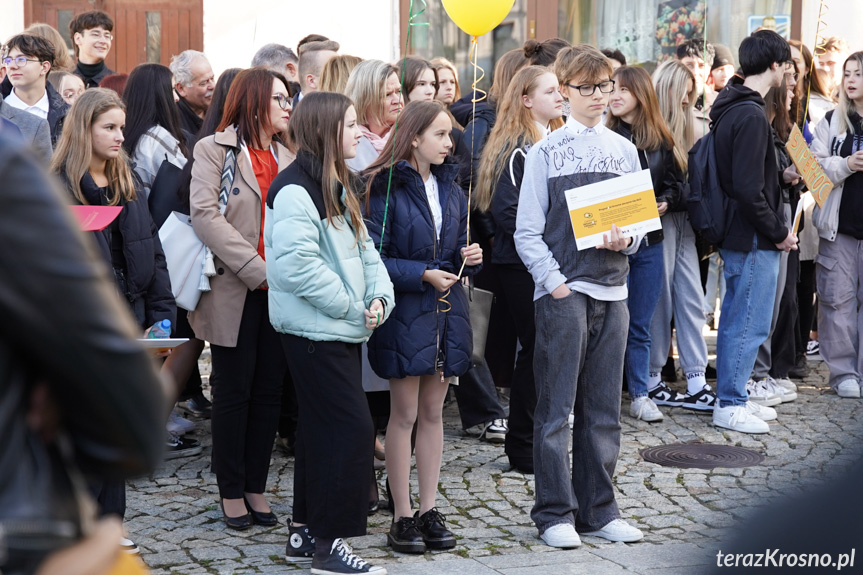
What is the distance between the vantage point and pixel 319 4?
11.4 meters

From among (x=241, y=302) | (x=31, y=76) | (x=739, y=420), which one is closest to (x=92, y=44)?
(x=31, y=76)

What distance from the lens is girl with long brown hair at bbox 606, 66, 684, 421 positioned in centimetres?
706

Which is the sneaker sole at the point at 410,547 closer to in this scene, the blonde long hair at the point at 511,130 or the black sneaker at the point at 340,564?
the black sneaker at the point at 340,564

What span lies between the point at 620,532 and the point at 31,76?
173 inches

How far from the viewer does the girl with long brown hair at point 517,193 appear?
5824 mm

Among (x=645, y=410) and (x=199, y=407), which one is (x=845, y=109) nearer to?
(x=645, y=410)

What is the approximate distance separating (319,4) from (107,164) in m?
6.71

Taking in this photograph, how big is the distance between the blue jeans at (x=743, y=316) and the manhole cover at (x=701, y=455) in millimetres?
575

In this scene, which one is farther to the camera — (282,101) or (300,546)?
(282,101)

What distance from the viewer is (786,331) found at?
8.20 meters

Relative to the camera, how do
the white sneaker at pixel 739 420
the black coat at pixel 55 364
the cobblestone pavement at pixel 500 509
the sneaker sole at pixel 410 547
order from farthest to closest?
the white sneaker at pixel 739 420 < the sneaker sole at pixel 410 547 < the cobblestone pavement at pixel 500 509 < the black coat at pixel 55 364

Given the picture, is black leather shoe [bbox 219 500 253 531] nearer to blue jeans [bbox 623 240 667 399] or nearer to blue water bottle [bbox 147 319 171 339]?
blue water bottle [bbox 147 319 171 339]

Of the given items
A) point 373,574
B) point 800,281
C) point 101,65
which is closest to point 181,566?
point 373,574

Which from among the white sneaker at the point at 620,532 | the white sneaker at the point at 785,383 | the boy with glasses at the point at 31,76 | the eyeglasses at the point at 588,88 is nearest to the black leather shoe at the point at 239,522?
the white sneaker at the point at 620,532
